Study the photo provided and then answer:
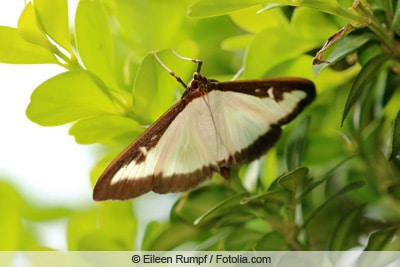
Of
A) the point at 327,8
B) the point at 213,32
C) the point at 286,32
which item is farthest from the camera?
the point at 213,32

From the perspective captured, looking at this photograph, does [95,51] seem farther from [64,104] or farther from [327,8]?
[327,8]

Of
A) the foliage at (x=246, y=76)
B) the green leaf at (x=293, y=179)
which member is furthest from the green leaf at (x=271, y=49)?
the green leaf at (x=293, y=179)

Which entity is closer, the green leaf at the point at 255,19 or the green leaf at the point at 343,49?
the green leaf at the point at 343,49

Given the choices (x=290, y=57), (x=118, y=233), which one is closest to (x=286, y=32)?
(x=290, y=57)

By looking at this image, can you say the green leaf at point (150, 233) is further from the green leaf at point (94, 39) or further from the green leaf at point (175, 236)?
the green leaf at point (94, 39)

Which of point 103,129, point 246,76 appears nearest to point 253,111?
point 246,76

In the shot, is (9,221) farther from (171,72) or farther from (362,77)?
(362,77)

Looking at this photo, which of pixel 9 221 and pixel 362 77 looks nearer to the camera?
pixel 362 77
